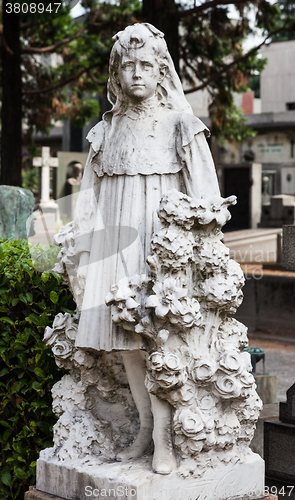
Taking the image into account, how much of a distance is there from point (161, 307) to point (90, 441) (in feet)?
3.08

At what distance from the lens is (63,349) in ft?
12.7

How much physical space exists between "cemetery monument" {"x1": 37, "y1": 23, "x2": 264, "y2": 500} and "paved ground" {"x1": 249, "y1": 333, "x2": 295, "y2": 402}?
3.65 metres

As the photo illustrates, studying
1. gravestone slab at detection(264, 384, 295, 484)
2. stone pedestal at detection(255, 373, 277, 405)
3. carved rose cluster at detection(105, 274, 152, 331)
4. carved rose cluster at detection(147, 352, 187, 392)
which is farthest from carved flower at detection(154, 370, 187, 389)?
stone pedestal at detection(255, 373, 277, 405)

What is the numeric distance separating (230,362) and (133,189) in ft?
3.26

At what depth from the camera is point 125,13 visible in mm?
13242

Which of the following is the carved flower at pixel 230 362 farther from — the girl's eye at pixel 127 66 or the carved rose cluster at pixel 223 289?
the girl's eye at pixel 127 66

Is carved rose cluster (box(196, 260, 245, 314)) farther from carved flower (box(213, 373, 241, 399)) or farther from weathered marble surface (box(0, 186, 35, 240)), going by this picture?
weathered marble surface (box(0, 186, 35, 240))

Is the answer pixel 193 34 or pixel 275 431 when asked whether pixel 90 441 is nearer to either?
pixel 275 431

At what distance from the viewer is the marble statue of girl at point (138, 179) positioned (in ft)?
11.6

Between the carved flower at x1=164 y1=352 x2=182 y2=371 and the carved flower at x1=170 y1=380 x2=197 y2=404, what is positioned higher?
the carved flower at x1=164 y1=352 x2=182 y2=371

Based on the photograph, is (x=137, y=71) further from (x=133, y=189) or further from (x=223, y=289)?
(x=223, y=289)

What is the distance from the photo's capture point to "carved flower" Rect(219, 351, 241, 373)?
3.38 meters

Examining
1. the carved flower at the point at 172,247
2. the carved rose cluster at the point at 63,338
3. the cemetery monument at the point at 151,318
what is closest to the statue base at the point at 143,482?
the cemetery monument at the point at 151,318

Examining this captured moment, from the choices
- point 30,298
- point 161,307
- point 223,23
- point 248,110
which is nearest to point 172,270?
point 161,307
